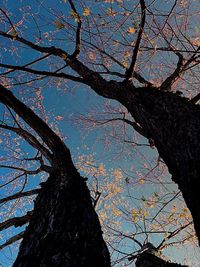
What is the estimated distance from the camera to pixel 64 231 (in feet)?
8.23

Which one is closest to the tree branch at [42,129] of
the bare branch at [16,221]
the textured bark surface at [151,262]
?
the bare branch at [16,221]

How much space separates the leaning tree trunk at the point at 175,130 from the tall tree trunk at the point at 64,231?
2.79 feet

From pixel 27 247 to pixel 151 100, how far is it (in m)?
2.22

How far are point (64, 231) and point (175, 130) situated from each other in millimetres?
1458

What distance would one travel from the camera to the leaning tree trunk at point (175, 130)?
256 cm

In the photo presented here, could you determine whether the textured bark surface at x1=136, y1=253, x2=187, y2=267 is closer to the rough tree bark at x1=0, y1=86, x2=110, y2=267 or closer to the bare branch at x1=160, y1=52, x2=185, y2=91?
the rough tree bark at x1=0, y1=86, x2=110, y2=267

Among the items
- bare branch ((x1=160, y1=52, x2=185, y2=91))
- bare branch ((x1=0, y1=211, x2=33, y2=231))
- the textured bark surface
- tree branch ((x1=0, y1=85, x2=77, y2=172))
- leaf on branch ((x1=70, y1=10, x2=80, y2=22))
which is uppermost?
leaf on branch ((x1=70, y1=10, x2=80, y2=22))

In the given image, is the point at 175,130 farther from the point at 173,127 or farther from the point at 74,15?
A: the point at 74,15

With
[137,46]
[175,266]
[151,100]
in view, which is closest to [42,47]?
[137,46]

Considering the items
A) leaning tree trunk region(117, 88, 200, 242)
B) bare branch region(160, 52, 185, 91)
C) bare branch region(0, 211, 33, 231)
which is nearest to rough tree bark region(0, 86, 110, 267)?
bare branch region(0, 211, 33, 231)

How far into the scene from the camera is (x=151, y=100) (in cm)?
374

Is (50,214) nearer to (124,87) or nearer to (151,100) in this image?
(151,100)

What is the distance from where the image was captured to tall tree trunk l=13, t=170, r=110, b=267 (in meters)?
2.23

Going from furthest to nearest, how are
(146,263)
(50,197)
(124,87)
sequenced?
(124,87), (146,263), (50,197)
